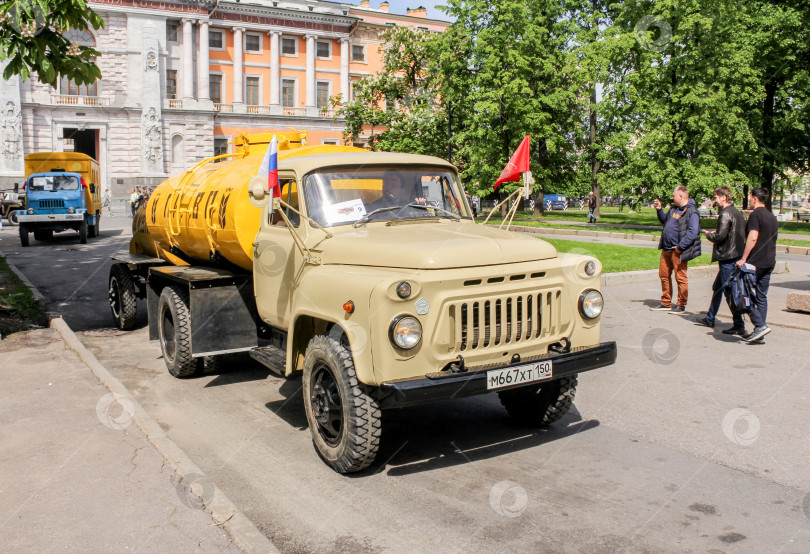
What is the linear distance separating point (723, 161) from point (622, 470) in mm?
31448

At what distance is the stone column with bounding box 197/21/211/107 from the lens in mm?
64812

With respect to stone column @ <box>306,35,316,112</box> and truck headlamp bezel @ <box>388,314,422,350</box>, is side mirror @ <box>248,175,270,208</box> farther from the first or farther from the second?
stone column @ <box>306,35,316,112</box>

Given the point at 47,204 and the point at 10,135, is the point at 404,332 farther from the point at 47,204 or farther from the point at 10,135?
the point at 10,135

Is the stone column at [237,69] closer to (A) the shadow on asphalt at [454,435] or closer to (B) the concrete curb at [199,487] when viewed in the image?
(B) the concrete curb at [199,487]

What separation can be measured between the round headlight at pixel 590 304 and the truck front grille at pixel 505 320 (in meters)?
0.23

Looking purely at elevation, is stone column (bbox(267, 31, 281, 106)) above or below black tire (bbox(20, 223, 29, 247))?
above

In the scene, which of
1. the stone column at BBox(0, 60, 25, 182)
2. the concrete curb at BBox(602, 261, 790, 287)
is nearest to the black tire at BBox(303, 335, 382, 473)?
the concrete curb at BBox(602, 261, 790, 287)

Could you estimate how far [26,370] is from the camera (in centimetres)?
759

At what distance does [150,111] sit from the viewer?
201ft

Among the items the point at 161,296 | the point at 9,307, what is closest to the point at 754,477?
the point at 161,296

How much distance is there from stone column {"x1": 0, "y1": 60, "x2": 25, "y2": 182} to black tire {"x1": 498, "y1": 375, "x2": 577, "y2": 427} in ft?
196

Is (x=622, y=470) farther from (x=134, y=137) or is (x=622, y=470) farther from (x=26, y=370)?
(x=134, y=137)

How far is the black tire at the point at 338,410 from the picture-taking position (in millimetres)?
4859

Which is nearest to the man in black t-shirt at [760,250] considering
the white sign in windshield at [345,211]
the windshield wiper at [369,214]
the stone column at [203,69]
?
the windshield wiper at [369,214]
